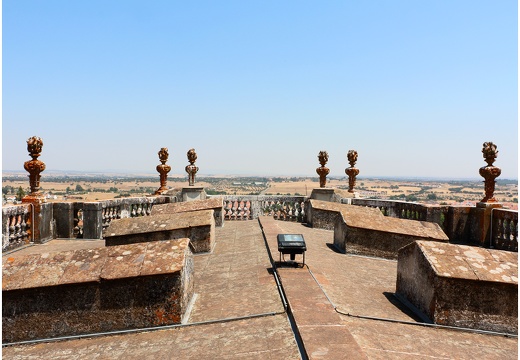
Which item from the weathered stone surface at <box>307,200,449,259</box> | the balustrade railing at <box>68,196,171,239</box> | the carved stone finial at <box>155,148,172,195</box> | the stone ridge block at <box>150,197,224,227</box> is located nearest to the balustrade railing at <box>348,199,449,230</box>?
the weathered stone surface at <box>307,200,449,259</box>

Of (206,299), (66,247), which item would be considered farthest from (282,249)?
Answer: (66,247)

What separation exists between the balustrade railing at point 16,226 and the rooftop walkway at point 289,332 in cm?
767

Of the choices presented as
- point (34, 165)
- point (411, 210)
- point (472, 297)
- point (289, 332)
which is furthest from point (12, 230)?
point (411, 210)

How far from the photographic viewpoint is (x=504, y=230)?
13.3m

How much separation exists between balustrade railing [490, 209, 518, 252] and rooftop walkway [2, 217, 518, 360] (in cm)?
814

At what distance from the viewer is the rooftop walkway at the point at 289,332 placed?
399 cm

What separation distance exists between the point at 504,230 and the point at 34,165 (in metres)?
15.7

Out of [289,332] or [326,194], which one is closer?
[289,332]

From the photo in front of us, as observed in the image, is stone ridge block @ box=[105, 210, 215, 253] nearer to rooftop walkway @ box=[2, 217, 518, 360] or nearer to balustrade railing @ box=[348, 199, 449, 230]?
rooftop walkway @ box=[2, 217, 518, 360]

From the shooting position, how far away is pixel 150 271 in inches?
199

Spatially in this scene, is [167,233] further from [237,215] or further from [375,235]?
[237,215]

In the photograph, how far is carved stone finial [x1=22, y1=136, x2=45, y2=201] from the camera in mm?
12812

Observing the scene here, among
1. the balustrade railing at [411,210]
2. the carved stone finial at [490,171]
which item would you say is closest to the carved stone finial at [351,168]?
the balustrade railing at [411,210]

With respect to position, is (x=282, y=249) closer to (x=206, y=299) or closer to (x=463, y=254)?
(x=206, y=299)
